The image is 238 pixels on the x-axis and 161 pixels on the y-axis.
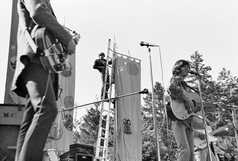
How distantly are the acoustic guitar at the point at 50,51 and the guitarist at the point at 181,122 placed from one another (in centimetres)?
223

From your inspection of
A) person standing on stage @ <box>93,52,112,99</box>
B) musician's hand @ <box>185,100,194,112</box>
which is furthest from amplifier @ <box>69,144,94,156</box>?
person standing on stage @ <box>93,52,112,99</box>

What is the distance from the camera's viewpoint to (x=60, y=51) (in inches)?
75.9

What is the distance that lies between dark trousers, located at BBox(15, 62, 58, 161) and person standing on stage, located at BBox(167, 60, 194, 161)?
228 centimetres

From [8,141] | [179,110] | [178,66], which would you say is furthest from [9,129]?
[178,66]

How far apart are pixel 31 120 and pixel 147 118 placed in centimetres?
3627

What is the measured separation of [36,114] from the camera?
1.72 m

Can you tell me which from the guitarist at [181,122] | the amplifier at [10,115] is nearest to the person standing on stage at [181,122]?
the guitarist at [181,122]

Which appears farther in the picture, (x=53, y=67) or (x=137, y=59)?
(x=137, y=59)

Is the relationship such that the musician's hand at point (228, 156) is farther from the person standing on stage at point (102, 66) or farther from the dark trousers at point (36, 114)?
the dark trousers at point (36, 114)

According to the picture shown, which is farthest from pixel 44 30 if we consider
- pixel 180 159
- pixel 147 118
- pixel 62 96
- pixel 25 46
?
pixel 147 118

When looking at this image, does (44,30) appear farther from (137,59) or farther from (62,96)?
(137,59)

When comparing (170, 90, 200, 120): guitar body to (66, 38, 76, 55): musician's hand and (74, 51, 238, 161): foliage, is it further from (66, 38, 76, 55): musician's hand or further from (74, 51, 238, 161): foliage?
(74, 51, 238, 161): foliage

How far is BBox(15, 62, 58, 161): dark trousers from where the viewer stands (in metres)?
1.64

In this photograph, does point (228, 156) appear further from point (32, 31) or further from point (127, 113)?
point (32, 31)
